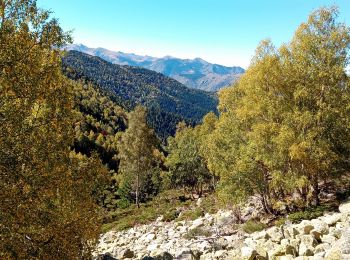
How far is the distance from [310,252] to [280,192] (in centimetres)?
2091

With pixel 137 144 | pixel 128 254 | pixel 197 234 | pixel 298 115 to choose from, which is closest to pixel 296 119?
pixel 298 115

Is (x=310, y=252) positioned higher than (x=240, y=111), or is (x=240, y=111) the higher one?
(x=240, y=111)

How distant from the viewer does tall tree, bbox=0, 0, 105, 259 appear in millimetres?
12367

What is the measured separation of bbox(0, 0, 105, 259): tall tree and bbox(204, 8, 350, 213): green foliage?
673 inches

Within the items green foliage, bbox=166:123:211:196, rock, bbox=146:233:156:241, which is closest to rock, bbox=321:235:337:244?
rock, bbox=146:233:156:241

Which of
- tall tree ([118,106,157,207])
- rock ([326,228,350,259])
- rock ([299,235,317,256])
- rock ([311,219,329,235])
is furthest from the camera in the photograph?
tall tree ([118,106,157,207])

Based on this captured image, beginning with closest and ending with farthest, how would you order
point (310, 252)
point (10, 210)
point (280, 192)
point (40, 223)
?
point (10, 210), point (40, 223), point (310, 252), point (280, 192)

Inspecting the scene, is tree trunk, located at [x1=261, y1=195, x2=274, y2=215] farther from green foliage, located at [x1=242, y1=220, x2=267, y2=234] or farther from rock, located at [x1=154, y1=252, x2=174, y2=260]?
rock, located at [x1=154, y1=252, x2=174, y2=260]

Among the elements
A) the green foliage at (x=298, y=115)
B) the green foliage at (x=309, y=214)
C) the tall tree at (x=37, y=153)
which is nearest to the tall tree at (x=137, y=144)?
the green foliage at (x=298, y=115)

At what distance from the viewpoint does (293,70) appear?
3073cm

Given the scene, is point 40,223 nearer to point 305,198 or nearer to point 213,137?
point 305,198

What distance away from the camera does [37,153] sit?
13492 mm

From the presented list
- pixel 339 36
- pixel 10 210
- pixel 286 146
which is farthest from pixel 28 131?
pixel 339 36

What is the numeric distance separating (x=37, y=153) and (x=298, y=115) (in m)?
22.3
